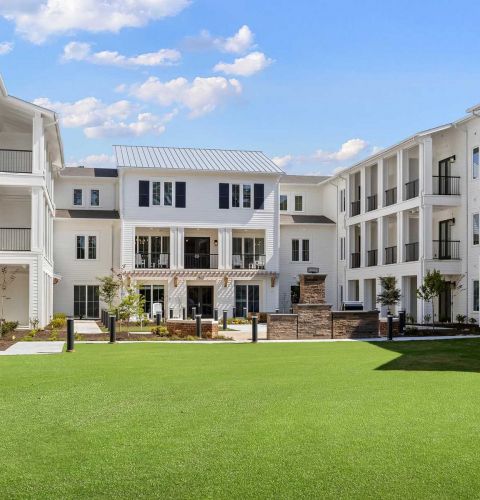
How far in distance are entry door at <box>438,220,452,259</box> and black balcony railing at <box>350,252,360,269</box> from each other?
7.62 metres

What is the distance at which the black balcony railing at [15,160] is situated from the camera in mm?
30938

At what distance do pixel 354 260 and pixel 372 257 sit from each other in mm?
2649

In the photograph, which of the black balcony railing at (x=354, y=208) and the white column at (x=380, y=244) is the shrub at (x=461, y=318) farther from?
the black balcony railing at (x=354, y=208)

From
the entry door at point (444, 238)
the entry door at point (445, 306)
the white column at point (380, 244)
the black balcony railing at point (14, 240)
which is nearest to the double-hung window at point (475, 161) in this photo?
the entry door at point (444, 238)

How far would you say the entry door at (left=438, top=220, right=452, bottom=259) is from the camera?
121 feet

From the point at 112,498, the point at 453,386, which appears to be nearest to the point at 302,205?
the point at 453,386

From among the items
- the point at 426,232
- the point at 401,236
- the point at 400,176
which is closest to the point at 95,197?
the point at 400,176

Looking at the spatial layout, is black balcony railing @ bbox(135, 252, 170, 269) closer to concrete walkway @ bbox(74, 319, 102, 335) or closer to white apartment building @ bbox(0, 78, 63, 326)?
concrete walkway @ bbox(74, 319, 102, 335)

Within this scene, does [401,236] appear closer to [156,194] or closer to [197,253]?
[197,253]

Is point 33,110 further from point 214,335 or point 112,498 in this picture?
point 112,498

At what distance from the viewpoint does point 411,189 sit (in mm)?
38000

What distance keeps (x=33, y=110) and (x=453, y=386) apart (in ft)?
73.0

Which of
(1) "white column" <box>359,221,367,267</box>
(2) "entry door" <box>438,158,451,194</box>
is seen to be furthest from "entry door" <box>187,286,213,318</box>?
(2) "entry door" <box>438,158,451,194</box>

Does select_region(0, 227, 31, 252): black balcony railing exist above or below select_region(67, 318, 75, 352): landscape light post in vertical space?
above
